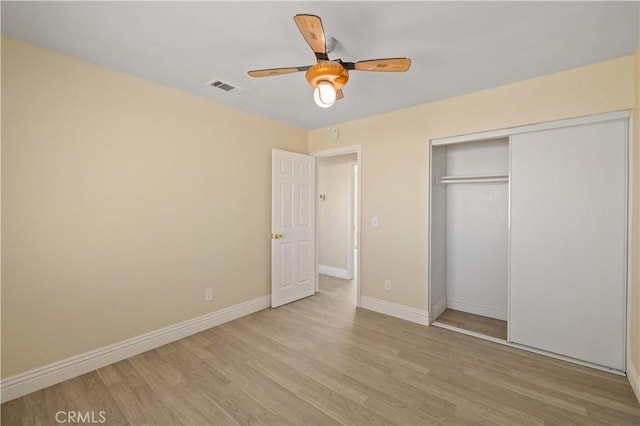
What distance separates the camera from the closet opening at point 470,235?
336cm

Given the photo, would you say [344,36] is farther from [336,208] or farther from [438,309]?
[336,208]

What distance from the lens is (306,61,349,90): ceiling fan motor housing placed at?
1.74m

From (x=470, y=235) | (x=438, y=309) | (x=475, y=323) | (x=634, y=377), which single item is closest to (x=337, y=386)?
(x=438, y=309)

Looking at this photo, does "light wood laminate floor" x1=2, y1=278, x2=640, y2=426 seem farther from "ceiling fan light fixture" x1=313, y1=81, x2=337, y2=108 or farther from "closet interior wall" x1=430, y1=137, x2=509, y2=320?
"ceiling fan light fixture" x1=313, y1=81, x2=337, y2=108

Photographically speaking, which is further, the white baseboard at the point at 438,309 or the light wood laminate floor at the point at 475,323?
the white baseboard at the point at 438,309

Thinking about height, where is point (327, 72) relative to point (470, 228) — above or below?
above

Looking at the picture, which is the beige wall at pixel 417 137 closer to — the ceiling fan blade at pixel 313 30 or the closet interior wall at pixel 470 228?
the closet interior wall at pixel 470 228

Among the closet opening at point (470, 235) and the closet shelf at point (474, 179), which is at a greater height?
the closet shelf at point (474, 179)

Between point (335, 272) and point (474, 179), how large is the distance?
312 centimetres

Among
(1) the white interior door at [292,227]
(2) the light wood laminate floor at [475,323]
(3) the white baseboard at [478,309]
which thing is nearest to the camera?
(2) the light wood laminate floor at [475,323]

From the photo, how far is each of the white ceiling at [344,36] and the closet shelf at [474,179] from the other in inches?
39.0

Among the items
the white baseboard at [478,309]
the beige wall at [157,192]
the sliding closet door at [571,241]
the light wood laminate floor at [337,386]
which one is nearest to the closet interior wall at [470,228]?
the white baseboard at [478,309]

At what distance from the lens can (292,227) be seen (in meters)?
3.99

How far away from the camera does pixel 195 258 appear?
3.06m
